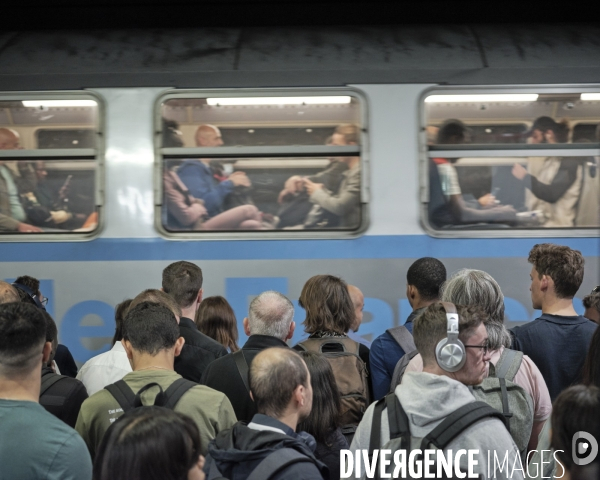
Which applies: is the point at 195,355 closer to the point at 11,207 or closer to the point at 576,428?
the point at 576,428

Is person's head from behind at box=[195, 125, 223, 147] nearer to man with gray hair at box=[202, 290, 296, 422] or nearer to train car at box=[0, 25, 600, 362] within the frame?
train car at box=[0, 25, 600, 362]

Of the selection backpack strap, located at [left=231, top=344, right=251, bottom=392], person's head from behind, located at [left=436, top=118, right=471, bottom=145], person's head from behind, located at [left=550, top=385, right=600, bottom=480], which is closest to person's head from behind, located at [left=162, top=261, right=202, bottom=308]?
backpack strap, located at [left=231, top=344, right=251, bottom=392]

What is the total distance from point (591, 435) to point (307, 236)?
352 cm

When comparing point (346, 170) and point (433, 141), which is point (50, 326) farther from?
point (433, 141)

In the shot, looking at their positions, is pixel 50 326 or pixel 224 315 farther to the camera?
pixel 224 315

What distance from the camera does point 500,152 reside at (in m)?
5.43

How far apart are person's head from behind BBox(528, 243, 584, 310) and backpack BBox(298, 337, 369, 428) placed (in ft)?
3.37

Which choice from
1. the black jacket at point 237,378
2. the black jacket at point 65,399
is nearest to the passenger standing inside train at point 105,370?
the black jacket at point 65,399

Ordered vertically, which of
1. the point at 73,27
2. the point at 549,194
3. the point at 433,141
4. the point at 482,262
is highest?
the point at 73,27

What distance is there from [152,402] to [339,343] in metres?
1.11

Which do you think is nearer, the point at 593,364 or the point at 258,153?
the point at 593,364

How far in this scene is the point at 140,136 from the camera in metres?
5.54

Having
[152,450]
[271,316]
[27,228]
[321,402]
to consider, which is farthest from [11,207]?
[152,450]

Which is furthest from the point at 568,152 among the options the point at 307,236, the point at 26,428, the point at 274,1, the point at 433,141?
the point at 26,428
